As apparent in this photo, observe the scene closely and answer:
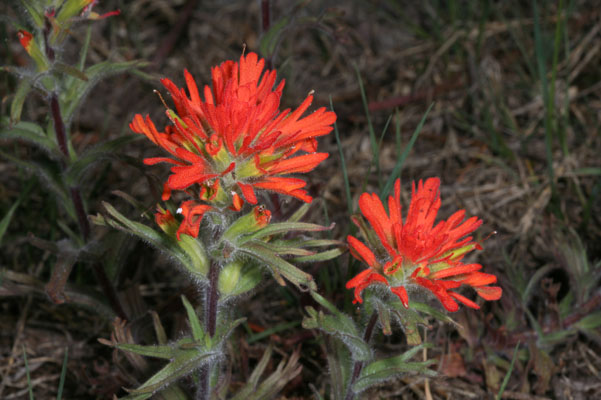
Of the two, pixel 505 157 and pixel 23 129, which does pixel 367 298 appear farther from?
pixel 505 157

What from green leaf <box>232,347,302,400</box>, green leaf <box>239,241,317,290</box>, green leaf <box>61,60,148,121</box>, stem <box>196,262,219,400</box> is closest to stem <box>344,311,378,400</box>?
green leaf <box>232,347,302,400</box>

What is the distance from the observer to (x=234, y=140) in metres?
1.48

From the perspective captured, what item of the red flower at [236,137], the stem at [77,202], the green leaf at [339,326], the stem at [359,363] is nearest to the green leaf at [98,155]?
the stem at [77,202]

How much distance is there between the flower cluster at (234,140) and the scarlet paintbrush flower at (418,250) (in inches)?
8.4

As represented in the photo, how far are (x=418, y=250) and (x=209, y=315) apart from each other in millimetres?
625

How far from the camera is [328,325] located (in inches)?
67.3

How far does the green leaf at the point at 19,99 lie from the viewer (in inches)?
70.2

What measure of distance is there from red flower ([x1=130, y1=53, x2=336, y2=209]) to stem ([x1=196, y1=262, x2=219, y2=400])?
10.0 inches

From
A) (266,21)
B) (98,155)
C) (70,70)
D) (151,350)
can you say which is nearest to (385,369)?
(151,350)

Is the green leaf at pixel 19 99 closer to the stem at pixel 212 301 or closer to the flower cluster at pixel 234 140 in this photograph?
the flower cluster at pixel 234 140

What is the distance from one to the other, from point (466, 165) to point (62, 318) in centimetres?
201

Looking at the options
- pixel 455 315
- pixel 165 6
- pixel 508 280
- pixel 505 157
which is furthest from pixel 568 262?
pixel 165 6

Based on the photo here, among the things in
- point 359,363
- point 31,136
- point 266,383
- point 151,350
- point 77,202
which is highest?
point 31,136

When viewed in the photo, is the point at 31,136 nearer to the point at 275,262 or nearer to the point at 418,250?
the point at 275,262
